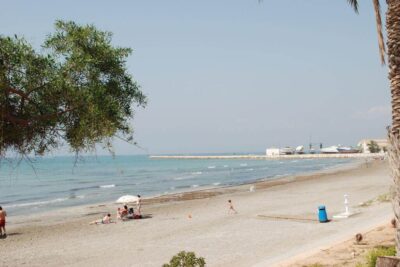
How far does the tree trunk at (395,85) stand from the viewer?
9023 mm

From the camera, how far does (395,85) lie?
32.0 feet

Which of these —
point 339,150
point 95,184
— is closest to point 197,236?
point 95,184

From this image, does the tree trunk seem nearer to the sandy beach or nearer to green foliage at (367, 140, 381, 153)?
the sandy beach

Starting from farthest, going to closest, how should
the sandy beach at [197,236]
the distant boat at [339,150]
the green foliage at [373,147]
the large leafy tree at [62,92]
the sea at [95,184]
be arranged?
the distant boat at [339,150]
the green foliage at [373,147]
the sea at [95,184]
the sandy beach at [197,236]
the large leafy tree at [62,92]

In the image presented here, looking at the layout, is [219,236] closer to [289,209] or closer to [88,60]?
[289,209]

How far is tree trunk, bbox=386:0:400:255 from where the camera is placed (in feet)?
29.6

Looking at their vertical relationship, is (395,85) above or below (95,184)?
above

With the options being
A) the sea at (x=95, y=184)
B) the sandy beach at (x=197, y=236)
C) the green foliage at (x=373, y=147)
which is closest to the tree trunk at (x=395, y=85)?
the sandy beach at (x=197, y=236)

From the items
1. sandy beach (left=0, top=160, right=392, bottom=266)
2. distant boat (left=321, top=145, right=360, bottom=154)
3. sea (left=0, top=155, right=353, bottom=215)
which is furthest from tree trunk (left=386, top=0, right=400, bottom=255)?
distant boat (left=321, top=145, right=360, bottom=154)

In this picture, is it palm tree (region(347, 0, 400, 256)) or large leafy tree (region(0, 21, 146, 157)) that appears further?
palm tree (region(347, 0, 400, 256))

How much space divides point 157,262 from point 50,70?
11.0 meters

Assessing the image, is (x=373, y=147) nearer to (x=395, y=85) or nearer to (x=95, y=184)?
(x=95, y=184)

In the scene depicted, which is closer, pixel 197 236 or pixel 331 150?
pixel 197 236

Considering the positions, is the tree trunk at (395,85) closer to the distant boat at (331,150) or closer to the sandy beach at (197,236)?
the sandy beach at (197,236)
